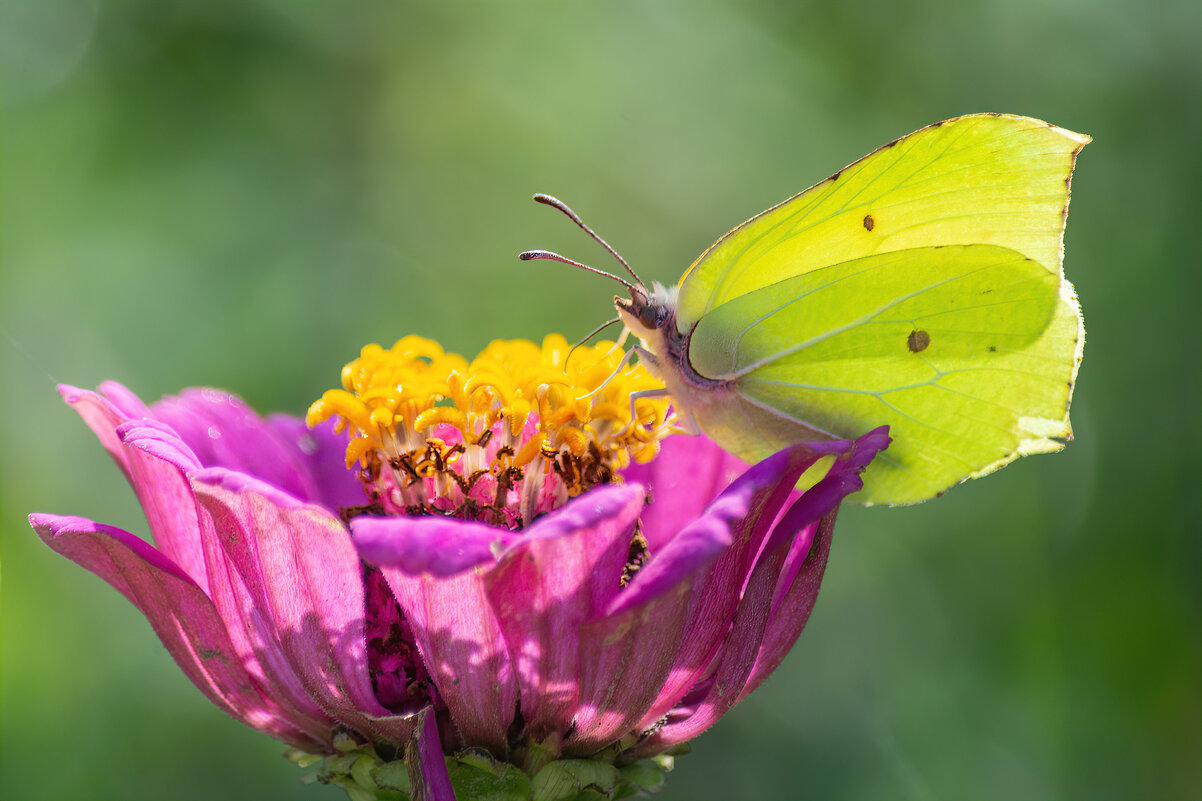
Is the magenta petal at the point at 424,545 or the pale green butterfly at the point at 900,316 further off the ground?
the pale green butterfly at the point at 900,316

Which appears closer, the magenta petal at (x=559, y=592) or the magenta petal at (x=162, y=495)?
the magenta petal at (x=559, y=592)

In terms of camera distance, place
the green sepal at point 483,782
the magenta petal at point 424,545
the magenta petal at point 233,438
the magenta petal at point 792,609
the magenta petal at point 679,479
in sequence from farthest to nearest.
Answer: the magenta petal at point 679,479 → the magenta petal at point 233,438 → the magenta petal at point 792,609 → the green sepal at point 483,782 → the magenta petal at point 424,545

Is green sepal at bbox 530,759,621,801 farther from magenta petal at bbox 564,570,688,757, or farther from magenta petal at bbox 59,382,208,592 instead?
magenta petal at bbox 59,382,208,592

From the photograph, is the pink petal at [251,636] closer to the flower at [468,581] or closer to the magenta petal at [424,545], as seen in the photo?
the flower at [468,581]

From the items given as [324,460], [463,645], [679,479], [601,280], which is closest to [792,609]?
[463,645]

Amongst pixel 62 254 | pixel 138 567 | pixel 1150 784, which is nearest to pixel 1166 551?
pixel 1150 784

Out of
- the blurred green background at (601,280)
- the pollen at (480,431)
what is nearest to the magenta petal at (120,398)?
the pollen at (480,431)

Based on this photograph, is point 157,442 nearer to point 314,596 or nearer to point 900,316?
point 314,596
